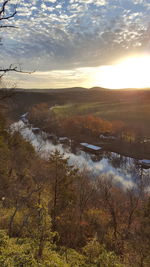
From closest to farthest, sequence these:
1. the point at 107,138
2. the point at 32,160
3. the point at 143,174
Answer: the point at 32,160, the point at 143,174, the point at 107,138

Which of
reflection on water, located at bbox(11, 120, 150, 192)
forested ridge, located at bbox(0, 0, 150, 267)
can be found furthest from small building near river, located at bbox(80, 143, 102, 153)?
forested ridge, located at bbox(0, 0, 150, 267)

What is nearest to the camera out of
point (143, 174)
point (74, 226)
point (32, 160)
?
point (74, 226)

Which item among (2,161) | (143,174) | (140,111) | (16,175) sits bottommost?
(143,174)

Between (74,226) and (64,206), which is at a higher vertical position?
(64,206)

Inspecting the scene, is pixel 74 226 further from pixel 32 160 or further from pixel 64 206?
pixel 32 160

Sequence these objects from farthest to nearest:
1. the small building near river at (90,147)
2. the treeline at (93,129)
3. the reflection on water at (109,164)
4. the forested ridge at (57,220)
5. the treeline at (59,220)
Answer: the treeline at (93,129) < the small building near river at (90,147) < the reflection on water at (109,164) < the treeline at (59,220) < the forested ridge at (57,220)

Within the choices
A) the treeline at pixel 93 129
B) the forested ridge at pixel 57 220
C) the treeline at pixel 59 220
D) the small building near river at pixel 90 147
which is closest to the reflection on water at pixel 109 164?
the small building near river at pixel 90 147

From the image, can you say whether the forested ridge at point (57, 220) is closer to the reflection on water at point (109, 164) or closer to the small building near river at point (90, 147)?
the reflection on water at point (109, 164)

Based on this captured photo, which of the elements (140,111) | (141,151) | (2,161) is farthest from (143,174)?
(140,111)

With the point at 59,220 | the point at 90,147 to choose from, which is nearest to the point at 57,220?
the point at 59,220
